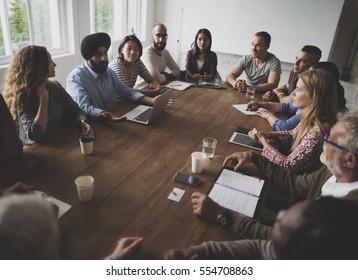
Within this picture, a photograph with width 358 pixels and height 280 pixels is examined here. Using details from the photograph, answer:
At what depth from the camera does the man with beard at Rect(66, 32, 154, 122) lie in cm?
215

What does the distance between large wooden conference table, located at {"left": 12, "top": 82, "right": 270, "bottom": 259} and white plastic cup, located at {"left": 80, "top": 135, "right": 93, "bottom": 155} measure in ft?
0.11

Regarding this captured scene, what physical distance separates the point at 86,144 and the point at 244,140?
977 millimetres

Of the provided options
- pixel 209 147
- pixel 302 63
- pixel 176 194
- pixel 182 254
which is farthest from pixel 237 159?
pixel 302 63

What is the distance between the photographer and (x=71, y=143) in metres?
1.66

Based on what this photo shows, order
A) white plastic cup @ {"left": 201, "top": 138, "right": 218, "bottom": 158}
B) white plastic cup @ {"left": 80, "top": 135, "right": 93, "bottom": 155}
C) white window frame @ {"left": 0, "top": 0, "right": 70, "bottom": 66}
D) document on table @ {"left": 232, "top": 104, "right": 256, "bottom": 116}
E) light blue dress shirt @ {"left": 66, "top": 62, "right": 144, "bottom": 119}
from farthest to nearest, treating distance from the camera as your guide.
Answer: white window frame @ {"left": 0, "top": 0, "right": 70, "bottom": 66} → document on table @ {"left": 232, "top": 104, "right": 256, "bottom": 116} → light blue dress shirt @ {"left": 66, "top": 62, "right": 144, "bottom": 119} → white plastic cup @ {"left": 201, "top": 138, "right": 218, "bottom": 158} → white plastic cup @ {"left": 80, "top": 135, "right": 93, "bottom": 155}

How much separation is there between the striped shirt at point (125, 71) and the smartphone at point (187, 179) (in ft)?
5.79

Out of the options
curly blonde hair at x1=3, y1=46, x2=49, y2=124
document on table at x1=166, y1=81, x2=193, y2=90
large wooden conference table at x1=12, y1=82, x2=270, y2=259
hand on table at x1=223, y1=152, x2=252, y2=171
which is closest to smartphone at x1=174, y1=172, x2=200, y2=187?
large wooden conference table at x1=12, y1=82, x2=270, y2=259

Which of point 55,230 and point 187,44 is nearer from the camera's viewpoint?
point 55,230

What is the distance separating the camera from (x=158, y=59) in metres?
3.54

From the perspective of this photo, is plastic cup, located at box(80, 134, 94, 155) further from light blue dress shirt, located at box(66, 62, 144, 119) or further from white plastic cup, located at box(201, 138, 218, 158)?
white plastic cup, located at box(201, 138, 218, 158)

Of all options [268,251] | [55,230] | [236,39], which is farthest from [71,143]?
[236,39]

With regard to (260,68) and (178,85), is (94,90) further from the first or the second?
(260,68)
